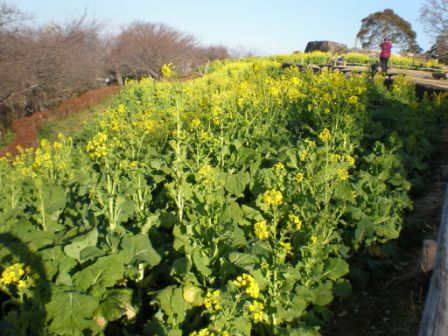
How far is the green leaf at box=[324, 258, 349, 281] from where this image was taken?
286 centimetres

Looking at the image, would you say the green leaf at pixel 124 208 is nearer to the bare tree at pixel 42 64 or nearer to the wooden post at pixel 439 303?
the wooden post at pixel 439 303

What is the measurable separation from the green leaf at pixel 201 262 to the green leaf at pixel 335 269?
2.84 ft

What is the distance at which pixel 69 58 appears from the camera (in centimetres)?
2331

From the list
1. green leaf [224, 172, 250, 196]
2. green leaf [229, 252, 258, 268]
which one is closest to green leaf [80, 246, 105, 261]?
green leaf [229, 252, 258, 268]

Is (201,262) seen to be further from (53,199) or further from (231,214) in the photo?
(53,199)

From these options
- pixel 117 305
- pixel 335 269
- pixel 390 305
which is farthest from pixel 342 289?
pixel 117 305

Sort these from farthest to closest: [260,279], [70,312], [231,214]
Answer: [231,214] → [260,279] → [70,312]

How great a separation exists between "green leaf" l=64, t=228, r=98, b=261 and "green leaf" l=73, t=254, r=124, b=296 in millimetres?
176

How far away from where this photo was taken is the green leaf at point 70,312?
2244mm

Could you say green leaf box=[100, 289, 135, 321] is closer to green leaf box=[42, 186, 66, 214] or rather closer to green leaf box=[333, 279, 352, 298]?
green leaf box=[42, 186, 66, 214]

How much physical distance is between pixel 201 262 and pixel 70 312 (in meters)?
0.88

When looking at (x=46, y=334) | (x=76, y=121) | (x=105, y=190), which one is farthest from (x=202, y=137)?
(x=76, y=121)

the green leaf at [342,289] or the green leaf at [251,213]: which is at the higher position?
the green leaf at [251,213]

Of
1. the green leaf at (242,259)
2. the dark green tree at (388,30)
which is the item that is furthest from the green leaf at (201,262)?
the dark green tree at (388,30)
